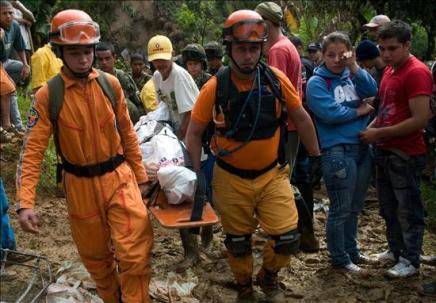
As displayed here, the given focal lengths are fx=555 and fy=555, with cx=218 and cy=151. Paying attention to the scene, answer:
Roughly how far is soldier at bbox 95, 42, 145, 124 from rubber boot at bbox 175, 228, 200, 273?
1.45 m

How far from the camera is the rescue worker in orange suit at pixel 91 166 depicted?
3760 millimetres

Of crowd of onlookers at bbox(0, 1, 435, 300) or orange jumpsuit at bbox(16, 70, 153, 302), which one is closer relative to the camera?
orange jumpsuit at bbox(16, 70, 153, 302)

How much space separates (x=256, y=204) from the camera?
4.28 m

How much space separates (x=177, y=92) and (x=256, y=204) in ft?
4.58

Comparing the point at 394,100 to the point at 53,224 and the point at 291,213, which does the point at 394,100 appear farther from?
the point at 53,224

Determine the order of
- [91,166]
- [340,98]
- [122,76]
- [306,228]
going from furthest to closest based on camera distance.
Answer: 1. [122,76]
2. [306,228]
3. [340,98]
4. [91,166]

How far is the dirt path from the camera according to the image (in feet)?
15.3

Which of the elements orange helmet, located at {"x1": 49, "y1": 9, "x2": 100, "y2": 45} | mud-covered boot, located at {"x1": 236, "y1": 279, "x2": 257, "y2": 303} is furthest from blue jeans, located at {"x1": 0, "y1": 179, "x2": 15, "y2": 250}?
mud-covered boot, located at {"x1": 236, "y1": 279, "x2": 257, "y2": 303}

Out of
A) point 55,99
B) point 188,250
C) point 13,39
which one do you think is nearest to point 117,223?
point 55,99

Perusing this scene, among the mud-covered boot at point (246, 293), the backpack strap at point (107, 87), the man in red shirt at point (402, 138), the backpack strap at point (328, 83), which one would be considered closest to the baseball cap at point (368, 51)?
the man in red shirt at point (402, 138)

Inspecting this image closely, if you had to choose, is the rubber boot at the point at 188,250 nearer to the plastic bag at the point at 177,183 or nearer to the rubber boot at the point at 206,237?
the rubber boot at the point at 206,237

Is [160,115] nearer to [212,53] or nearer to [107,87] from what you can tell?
[107,87]

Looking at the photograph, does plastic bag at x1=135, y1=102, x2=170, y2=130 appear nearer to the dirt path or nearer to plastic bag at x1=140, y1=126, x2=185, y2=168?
plastic bag at x1=140, y1=126, x2=185, y2=168

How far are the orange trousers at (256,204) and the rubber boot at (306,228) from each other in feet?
3.17
